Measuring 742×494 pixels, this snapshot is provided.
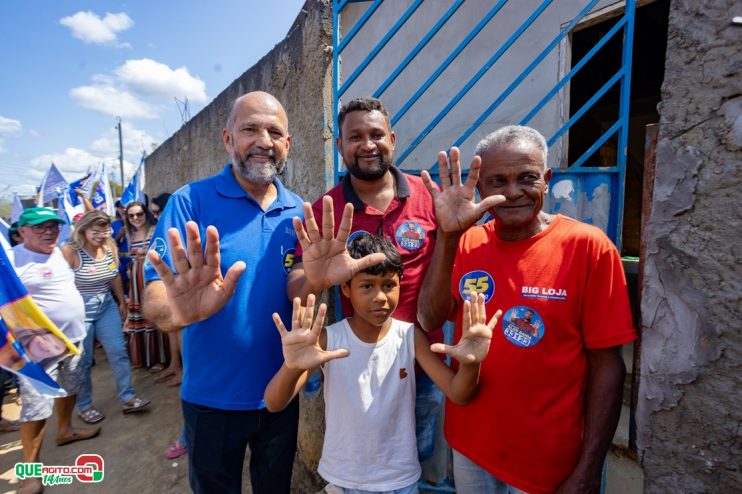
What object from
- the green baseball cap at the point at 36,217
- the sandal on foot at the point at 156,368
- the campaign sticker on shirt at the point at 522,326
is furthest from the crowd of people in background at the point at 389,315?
the sandal on foot at the point at 156,368

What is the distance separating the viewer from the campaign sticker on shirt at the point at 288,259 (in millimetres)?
1690

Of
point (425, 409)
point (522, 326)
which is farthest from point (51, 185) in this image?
point (522, 326)

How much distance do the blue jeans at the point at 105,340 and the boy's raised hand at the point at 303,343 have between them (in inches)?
123

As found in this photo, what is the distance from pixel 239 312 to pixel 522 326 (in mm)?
1102

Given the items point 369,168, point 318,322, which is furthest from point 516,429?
point 369,168

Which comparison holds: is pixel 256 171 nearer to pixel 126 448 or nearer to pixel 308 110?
pixel 308 110

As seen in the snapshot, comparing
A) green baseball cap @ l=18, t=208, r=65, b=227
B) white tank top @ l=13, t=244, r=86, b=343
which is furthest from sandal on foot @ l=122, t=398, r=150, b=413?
green baseball cap @ l=18, t=208, r=65, b=227

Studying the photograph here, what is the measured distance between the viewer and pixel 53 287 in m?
2.92

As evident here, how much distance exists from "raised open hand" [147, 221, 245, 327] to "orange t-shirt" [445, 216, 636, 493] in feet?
3.06

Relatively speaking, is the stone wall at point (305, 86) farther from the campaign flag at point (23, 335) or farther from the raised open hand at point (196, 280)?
the campaign flag at point (23, 335)

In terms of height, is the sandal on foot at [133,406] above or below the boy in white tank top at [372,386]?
below

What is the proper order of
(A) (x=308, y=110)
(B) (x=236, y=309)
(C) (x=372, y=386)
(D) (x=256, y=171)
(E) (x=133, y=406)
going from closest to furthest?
(C) (x=372, y=386)
(B) (x=236, y=309)
(D) (x=256, y=171)
(A) (x=308, y=110)
(E) (x=133, y=406)

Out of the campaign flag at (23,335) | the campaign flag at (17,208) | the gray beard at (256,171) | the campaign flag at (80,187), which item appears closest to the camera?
the gray beard at (256,171)

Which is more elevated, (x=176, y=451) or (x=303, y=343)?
(x=303, y=343)
